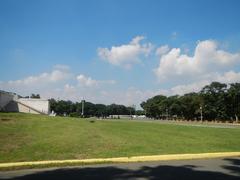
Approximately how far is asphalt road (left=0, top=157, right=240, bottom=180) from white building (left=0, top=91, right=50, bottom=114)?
6754cm

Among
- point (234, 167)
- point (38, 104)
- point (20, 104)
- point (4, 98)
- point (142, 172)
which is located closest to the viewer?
point (142, 172)

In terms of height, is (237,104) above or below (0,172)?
above

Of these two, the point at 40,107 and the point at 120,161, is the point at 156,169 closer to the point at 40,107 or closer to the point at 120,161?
the point at 120,161

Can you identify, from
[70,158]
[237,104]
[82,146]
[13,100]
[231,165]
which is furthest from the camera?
[237,104]

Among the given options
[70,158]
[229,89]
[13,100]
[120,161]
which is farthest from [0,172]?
[229,89]

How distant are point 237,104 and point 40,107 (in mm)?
61236

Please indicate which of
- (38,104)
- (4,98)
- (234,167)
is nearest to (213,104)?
(38,104)

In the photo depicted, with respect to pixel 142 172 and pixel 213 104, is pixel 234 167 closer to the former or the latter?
pixel 142 172

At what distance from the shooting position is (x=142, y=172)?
1091 centimetres

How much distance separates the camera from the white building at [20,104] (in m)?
77.8

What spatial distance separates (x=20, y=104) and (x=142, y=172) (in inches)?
3036

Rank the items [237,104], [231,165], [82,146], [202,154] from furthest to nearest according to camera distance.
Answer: [237,104] < [82,146] < [202,154] < [231,165]

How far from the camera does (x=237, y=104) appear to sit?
353 ft

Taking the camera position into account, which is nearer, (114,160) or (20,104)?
(114,160)
